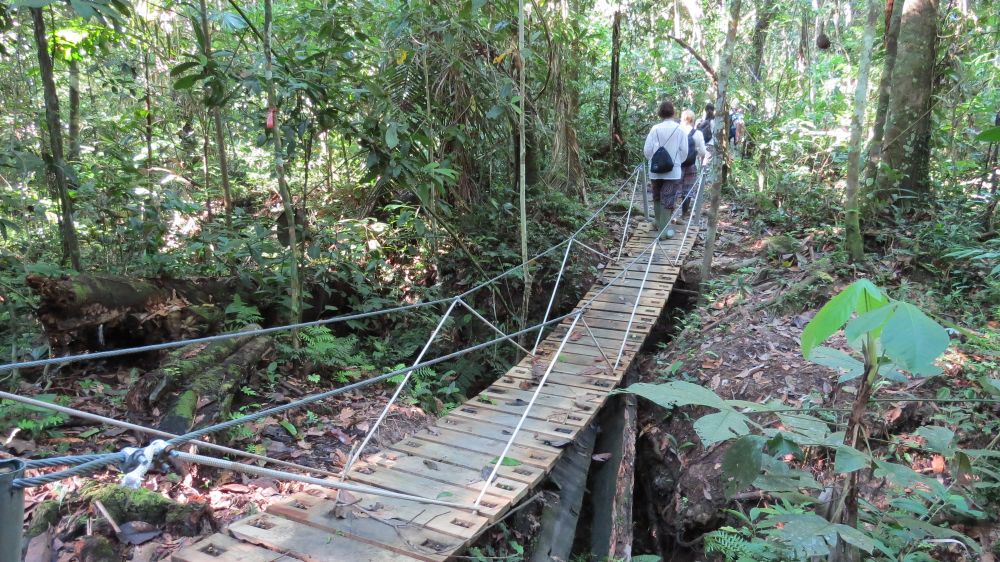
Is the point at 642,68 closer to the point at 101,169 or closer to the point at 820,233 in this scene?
the point at 820,233

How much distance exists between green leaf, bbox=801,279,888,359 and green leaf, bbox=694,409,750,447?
0.24 meters

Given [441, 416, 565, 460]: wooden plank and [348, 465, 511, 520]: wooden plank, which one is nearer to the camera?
[348, 465, 511, 520]: wooden plank

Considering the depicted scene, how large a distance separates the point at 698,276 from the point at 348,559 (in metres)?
5.22

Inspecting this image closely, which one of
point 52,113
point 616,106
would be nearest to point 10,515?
point 52,113

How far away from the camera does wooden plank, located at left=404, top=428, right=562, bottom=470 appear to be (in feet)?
11.1

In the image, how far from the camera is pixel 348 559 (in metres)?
2.41

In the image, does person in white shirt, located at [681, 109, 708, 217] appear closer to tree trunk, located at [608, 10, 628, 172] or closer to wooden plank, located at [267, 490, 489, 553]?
tree trunk, located at [608, 10, 628, 172]

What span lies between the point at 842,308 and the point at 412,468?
8.50 ft

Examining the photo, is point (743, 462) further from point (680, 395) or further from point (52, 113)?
point (52, 113)

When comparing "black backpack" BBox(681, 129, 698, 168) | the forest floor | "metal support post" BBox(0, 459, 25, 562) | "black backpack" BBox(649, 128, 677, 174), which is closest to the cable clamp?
"metal support post" BBox(0, 459, 25, 562)

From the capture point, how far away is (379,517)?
2.73m

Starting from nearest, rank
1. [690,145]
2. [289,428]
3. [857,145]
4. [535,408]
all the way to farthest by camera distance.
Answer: [289,428] → [535,408] → [857,145] → [690,145]

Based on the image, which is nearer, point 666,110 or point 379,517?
point 379,517

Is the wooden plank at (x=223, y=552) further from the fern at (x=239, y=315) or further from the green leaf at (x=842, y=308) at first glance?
the fern at (x=239, y=315)
